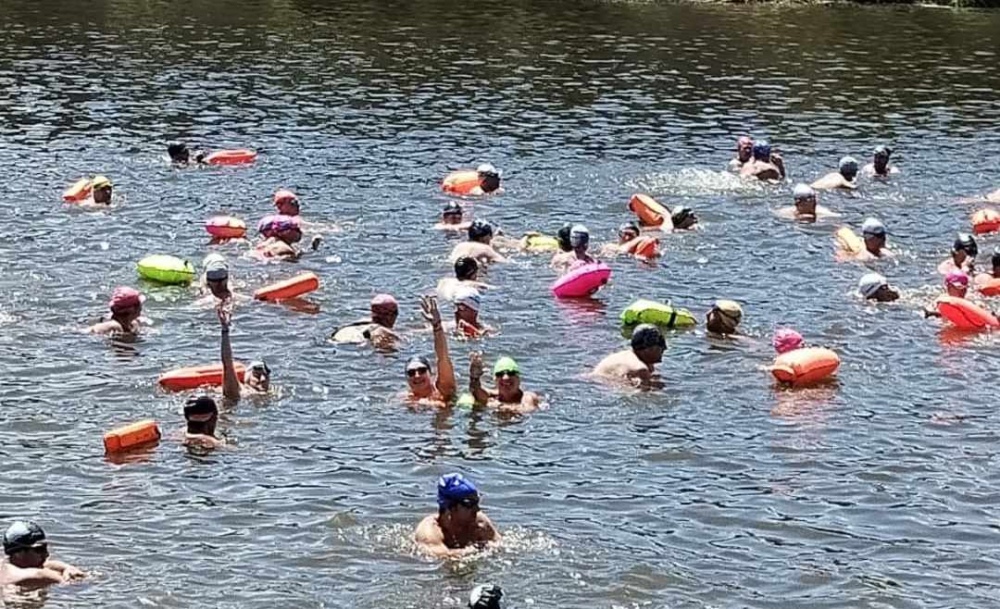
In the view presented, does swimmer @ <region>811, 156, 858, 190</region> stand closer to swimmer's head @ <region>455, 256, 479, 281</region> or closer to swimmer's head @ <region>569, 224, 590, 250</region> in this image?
swimmer's head @ <region>569, 224, 590, 250</region>

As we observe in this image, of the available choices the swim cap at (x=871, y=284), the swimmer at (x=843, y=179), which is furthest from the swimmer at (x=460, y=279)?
the swimmer at (x=843, y=179)

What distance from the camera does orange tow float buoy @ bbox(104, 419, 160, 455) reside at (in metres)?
17.6

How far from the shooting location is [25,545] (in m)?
14.3

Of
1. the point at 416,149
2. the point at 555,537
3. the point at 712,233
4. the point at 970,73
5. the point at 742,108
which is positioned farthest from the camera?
the point at 970,73

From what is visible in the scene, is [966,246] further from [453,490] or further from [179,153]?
[179,153]

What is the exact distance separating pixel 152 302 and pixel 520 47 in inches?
1161

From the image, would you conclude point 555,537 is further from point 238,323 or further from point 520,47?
point 520,47

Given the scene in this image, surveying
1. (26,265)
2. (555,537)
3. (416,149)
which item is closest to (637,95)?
(416,149)

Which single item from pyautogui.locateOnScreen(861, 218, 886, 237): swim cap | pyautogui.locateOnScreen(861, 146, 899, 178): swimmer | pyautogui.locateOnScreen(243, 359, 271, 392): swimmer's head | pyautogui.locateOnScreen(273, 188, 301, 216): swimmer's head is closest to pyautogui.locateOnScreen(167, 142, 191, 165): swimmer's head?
pyautogui.locateOnScreen(273, 188, 301, 216): swimmer's head

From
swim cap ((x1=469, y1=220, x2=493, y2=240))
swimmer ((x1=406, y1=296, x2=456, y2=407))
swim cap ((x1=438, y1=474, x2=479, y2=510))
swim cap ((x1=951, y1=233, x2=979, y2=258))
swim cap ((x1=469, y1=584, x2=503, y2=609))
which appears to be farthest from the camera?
swim cap ((x1=469, y1=220, x2=493, y2=240))

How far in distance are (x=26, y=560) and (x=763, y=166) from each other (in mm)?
21204

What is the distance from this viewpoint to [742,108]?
41.8 metres

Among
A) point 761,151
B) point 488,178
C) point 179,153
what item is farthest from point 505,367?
point 179,153

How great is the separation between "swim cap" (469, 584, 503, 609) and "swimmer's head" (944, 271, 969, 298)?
494 inches
